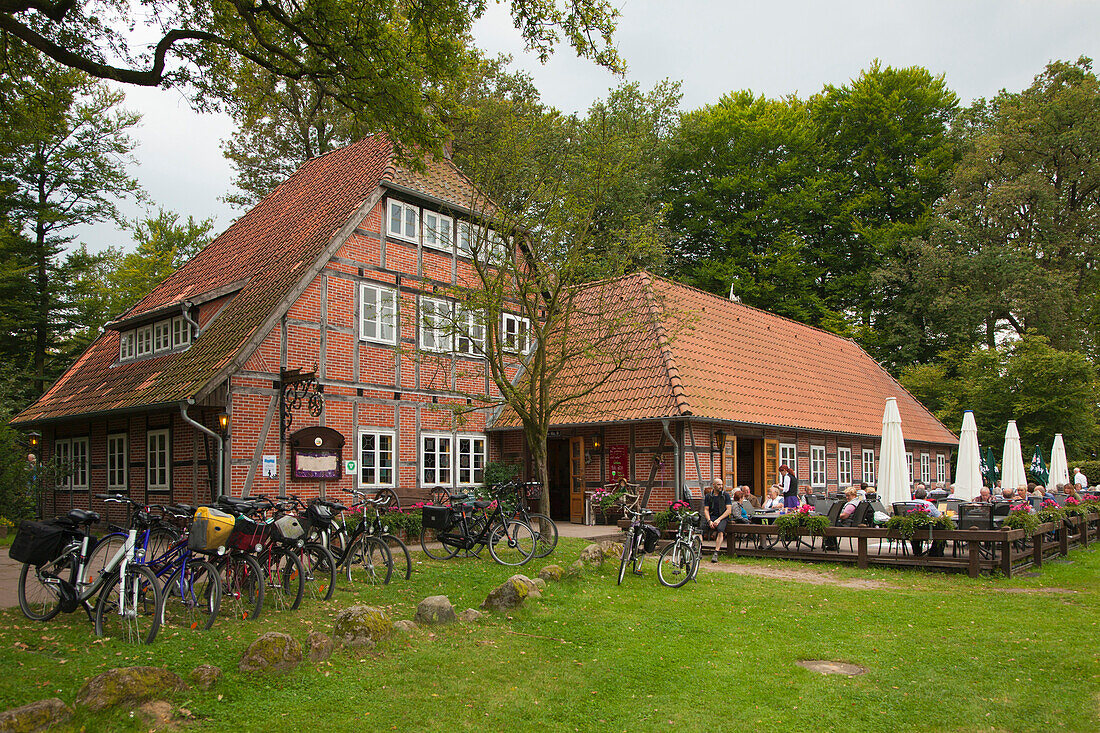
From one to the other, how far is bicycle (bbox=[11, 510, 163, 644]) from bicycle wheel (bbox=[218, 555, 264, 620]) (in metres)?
0.65

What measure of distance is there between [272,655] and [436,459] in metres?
11.8

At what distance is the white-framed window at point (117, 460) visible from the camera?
1614 centimetres

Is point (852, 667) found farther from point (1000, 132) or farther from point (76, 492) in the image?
point (1000, 132)

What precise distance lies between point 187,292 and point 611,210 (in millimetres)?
15962

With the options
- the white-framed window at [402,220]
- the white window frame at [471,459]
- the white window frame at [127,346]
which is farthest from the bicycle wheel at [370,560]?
the white window frame at [127,346]

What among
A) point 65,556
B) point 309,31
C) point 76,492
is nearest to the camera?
point 65,556

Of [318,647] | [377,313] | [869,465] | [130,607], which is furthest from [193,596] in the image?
[869,465]

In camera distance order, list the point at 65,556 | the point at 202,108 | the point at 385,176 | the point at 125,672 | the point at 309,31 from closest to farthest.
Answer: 1. the point at 125,672
2. the point at 65,556
3. the point at 309,31
4. the point at 202,108
5. the point at 385,176

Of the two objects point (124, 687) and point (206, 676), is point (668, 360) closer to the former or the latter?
point (206, 676)

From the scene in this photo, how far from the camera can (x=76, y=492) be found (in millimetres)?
17797

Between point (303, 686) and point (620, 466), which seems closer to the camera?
point (303, 686)

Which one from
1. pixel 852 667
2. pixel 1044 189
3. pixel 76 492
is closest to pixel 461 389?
pixel 76 492

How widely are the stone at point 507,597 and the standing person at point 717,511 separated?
5.34 metres

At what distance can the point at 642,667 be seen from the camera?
6242 mm
